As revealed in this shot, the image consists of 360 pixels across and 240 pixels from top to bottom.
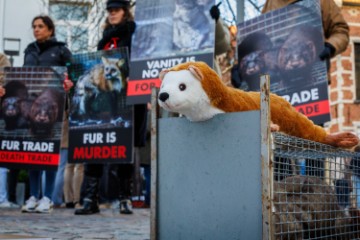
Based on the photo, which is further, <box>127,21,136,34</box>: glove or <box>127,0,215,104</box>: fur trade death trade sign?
<box>127,21,136,34</box>: glove

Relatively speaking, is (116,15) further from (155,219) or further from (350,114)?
(350,114)

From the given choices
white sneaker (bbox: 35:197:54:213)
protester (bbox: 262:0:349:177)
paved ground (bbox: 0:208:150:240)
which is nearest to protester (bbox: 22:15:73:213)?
white sneaker (bbox: 35:197:54:213)

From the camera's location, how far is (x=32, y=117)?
539 centimetres

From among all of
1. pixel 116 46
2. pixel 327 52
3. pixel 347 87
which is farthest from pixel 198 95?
pixel 347 87

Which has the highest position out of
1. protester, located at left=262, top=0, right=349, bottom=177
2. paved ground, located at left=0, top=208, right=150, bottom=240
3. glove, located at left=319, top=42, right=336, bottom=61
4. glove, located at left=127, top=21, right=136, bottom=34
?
glove, located at left=127, top=21, right=136, bottom=34

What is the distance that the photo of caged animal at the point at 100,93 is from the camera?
5184 millimetres

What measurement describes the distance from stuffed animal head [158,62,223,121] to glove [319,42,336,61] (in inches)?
80.6

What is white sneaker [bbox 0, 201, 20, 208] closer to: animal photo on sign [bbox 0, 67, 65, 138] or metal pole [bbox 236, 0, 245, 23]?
animal photo on sign [bbox 0, 67, 65, 138]

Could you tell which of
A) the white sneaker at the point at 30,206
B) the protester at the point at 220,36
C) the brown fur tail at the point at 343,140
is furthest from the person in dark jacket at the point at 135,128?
the brown fur tail at the point at 343,140

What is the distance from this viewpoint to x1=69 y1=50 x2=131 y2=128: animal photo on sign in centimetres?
517

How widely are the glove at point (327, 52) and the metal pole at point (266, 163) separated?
7.28 ft

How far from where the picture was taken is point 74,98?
5.32m

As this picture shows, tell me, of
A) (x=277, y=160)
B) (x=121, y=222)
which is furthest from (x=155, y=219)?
(x=121, y=222)

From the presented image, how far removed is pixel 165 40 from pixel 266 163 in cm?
319
